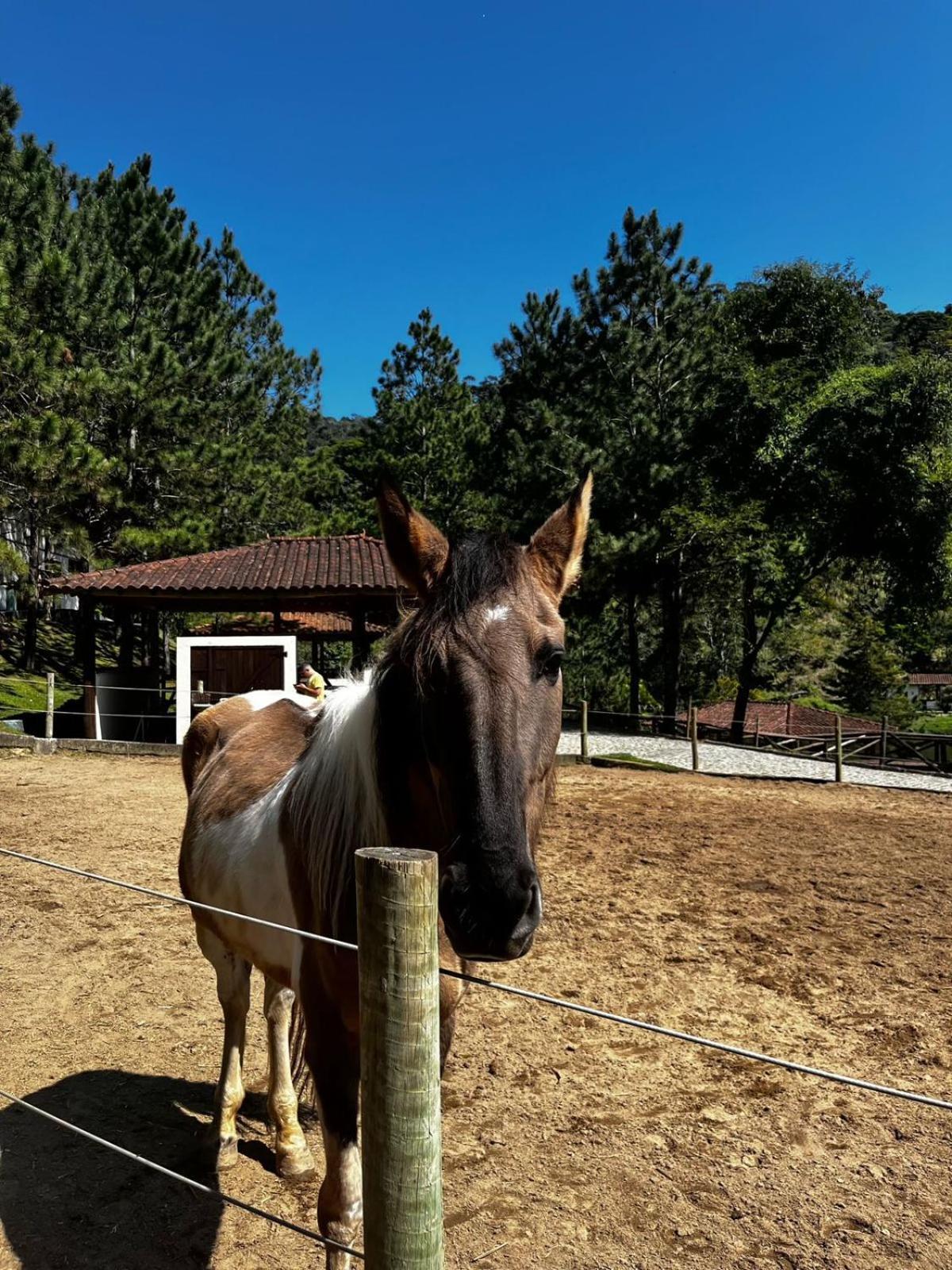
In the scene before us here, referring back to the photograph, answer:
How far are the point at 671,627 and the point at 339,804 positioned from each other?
2126cm

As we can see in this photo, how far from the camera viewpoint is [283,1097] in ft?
9.36

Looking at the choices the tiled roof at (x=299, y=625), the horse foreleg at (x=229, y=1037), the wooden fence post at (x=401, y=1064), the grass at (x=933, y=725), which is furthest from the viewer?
the grass at (x=933, y=725)

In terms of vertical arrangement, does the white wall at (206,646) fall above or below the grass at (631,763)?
above

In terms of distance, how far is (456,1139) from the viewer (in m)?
2.94

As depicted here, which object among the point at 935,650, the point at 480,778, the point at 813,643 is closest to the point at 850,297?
the point at 813,643

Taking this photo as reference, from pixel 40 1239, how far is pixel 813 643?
96.7ft

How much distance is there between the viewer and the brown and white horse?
134cm

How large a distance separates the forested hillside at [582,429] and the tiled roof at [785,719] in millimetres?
2058

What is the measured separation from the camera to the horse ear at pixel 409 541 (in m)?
1.72

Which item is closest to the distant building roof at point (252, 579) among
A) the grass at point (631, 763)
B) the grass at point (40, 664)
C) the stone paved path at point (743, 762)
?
the grass at point (40, 664)

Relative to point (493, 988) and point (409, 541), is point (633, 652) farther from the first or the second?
point (409, 541)

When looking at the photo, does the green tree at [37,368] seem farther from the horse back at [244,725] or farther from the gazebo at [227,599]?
the horse back at [244,725]

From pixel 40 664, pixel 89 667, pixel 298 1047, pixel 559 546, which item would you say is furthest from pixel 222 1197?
pixel 40 664

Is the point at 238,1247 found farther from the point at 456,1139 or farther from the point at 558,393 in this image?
the point at 558,393
